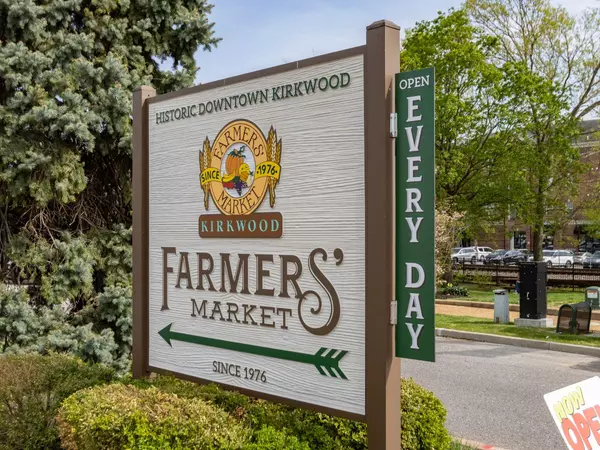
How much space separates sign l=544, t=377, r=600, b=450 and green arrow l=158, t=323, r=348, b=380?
1253 millimetres

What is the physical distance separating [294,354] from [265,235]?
0.83 m

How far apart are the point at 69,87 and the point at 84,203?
1.68m

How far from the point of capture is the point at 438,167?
25.4 m

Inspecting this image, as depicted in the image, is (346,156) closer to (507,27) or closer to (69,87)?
(69,87)

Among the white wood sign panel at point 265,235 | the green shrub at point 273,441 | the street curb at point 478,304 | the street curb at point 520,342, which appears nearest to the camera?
the green shrub at point 273,441

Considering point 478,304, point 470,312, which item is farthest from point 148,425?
point 478,304

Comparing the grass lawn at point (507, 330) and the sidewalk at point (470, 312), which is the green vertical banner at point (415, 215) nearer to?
the grass lawn at point (507, 330)

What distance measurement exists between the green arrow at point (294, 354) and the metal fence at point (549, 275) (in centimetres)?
2475

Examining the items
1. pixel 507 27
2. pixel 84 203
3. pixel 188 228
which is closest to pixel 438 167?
pixel 507 27

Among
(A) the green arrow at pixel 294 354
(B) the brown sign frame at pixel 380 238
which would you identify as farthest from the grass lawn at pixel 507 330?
(B) the brown sign frame at pixel 380 238

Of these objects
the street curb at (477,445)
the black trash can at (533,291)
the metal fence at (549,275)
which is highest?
the black trash can at (533,291)

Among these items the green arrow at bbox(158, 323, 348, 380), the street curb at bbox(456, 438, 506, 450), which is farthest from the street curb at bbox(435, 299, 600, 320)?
the green arrow at bbox(158, 323, 348, 380)

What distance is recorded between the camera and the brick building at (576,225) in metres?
31.0

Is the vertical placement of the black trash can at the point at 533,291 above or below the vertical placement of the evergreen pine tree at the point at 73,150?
below
